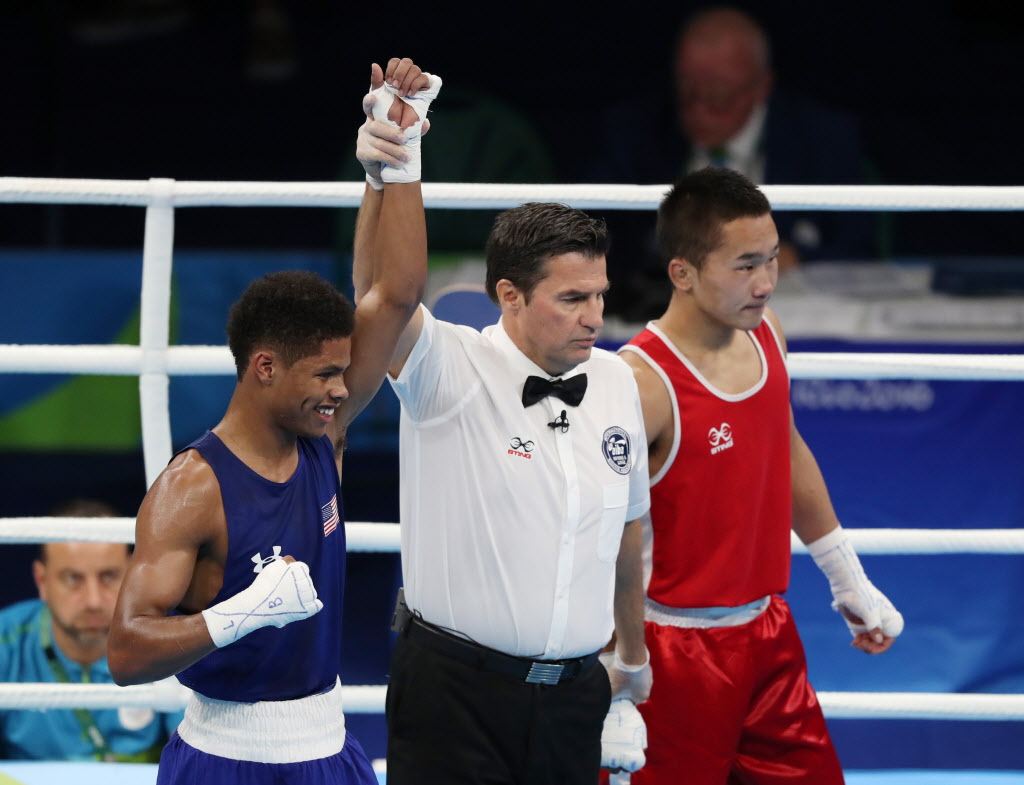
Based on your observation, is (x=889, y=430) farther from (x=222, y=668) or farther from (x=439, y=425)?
(x=222, y=668)

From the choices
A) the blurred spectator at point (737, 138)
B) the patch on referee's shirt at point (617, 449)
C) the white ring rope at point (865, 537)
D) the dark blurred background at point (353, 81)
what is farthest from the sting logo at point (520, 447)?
the dark blurred background at point (353, 81)

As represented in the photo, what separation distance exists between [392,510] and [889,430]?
2.17m

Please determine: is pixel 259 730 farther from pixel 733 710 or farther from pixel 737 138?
pixel 737 138

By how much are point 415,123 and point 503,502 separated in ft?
1.99

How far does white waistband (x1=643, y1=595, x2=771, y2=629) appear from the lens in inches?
96.7

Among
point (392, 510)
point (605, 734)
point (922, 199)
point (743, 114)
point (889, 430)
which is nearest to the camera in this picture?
point (605, 734)

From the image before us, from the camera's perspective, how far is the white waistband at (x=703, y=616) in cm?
246

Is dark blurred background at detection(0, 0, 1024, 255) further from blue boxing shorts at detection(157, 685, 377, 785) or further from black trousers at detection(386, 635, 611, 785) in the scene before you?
blue boxing shorts at detection(157, 685, 377, 785)

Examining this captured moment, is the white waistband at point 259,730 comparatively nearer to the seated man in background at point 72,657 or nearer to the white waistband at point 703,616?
the white waistband at point 703,616

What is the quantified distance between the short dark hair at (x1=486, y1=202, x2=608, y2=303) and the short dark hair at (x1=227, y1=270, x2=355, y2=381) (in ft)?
1.08

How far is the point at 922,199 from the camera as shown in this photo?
106 inches

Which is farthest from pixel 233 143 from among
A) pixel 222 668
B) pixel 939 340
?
pixel 222 668

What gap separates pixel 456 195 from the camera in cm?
266

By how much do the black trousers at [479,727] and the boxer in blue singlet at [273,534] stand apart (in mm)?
91
